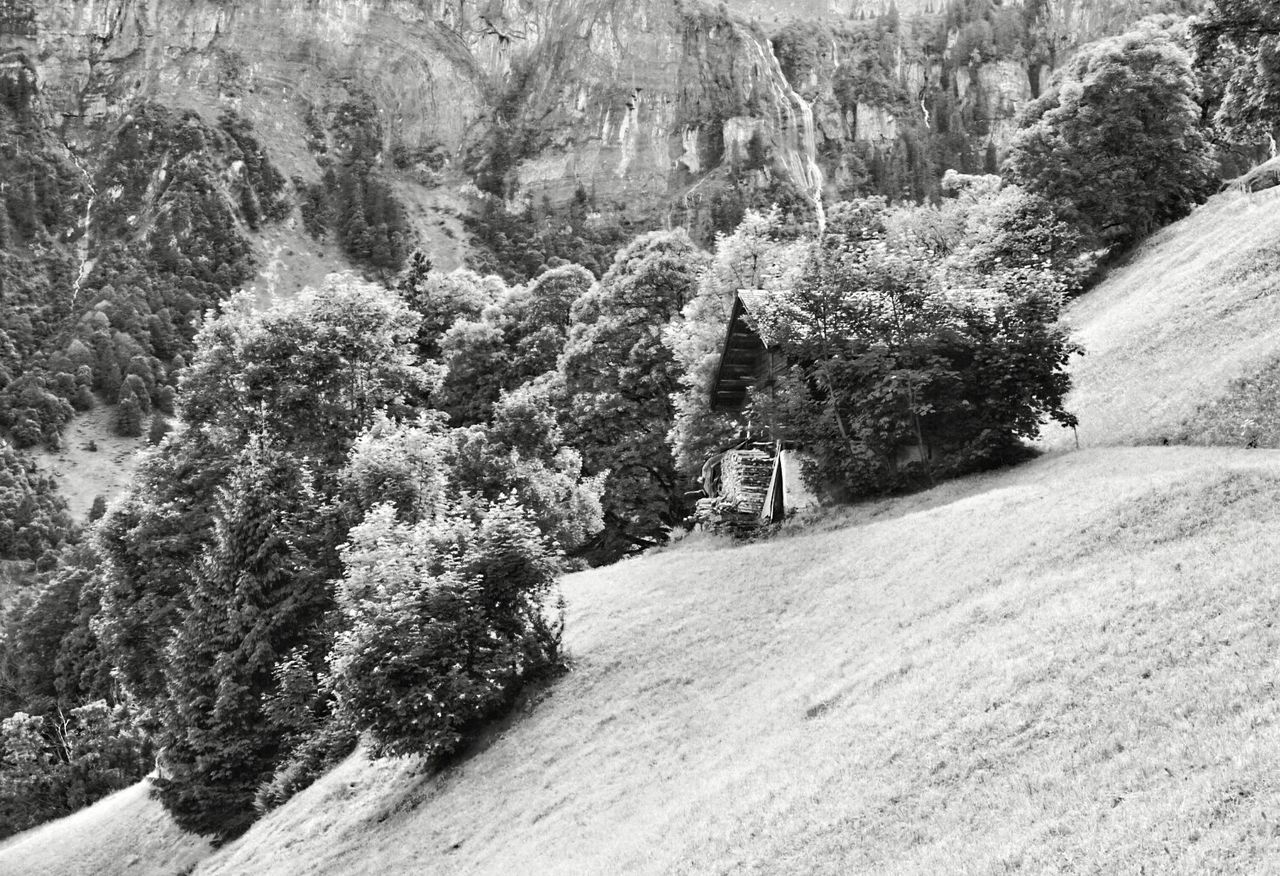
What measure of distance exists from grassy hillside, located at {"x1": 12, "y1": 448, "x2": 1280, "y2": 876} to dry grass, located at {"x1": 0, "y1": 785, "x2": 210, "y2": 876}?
5323mm

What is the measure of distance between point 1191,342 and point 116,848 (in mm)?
35502

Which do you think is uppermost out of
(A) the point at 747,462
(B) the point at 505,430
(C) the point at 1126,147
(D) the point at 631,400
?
(C) the point at 1126,147

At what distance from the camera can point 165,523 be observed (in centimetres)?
3891

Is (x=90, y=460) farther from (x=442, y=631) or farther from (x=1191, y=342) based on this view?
(x=1191, y=342)

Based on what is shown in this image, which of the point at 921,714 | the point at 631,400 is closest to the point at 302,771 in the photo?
the point at 921,714

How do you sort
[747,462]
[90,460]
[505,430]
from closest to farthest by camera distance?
[747,462]
[505,430]
[90,460]

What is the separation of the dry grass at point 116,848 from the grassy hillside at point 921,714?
532 centimetres

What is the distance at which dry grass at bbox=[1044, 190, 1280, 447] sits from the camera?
79.1 feet

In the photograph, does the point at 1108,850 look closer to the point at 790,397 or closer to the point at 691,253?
the point at 790,397

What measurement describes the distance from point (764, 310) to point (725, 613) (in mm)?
10207

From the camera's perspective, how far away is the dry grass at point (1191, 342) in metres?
24.1

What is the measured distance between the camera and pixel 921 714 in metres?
12.8

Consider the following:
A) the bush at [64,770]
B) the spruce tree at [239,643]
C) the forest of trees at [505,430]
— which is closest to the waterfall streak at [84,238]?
the forest of trees at [505,430]

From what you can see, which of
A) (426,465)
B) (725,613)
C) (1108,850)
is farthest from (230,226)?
(1108,850)
